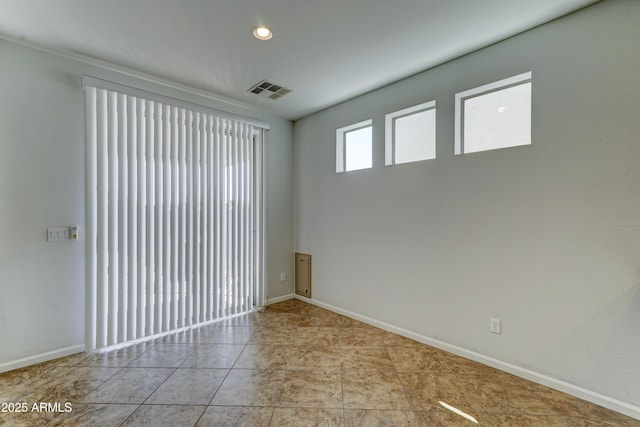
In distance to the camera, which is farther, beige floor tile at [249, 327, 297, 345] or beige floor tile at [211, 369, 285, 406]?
beige floor tile at [249, 327, 297, 345]

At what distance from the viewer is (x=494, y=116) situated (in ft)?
7.82

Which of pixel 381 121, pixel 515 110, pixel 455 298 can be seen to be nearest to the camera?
pixel 515 110

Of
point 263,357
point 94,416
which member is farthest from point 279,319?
point 94,416

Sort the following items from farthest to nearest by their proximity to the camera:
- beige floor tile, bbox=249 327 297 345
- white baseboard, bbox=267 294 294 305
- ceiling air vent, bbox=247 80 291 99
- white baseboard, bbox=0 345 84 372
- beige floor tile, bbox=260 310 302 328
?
white baseboard, bbox=267 294 294 305, beige floor tile, bbox=260 310 302 328, ceiling air vent, bbox=247 80 291 99, beige floor tile, bbox=249 327 297 345, white baseboard, bbox=0 345 84 372

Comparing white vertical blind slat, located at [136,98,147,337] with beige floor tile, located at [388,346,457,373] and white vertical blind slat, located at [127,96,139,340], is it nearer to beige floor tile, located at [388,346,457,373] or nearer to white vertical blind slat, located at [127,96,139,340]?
white vertical blind slat, located at [127,96,139,340]

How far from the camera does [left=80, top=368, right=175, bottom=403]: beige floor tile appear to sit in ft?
6.21

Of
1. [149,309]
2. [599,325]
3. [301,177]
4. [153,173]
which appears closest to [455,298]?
[599,325]

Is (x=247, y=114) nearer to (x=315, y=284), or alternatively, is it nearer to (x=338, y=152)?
(x=338, y=152)

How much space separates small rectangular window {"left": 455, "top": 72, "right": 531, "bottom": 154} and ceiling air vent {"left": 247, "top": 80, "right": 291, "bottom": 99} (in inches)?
72.9

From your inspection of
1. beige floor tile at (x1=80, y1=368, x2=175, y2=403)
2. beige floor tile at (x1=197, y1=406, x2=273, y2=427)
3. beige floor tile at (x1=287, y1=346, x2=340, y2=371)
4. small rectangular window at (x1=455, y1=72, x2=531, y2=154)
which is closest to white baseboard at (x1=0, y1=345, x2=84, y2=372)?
beige floor tile at (x1=80, y1=368, x2=175, y2=403)

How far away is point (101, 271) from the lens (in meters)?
2.53

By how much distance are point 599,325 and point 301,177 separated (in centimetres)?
337

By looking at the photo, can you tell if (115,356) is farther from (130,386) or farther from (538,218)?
(538,218)

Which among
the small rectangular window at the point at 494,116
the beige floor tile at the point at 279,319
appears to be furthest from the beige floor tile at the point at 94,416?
the small rectangular window at the point at 494,116
